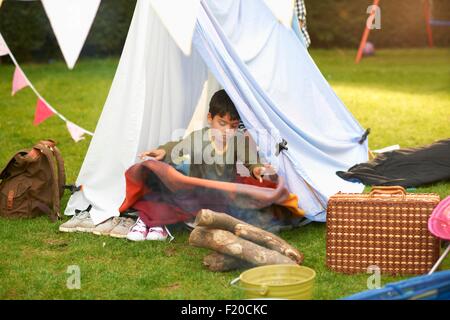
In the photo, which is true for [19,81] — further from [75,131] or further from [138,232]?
[138,232]

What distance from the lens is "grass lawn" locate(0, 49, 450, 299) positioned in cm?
335

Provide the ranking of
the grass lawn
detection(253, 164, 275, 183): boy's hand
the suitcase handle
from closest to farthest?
the grass lawn
the suitcase handle
detection(253, 164, 275, 183): boy's hand

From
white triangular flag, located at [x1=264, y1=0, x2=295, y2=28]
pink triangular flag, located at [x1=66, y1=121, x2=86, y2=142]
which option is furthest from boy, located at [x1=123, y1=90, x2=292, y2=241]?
pink triangular flag, located at [x1=66, y1=121, x2=86, y2=142]

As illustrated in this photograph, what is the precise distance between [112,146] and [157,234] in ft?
2.09

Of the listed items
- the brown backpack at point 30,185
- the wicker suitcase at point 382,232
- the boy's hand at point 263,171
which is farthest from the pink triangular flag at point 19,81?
the wicker suitcase at point 382,232

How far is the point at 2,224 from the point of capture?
4.36 metres

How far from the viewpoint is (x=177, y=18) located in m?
3.49

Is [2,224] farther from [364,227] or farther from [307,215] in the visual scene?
[364,227]

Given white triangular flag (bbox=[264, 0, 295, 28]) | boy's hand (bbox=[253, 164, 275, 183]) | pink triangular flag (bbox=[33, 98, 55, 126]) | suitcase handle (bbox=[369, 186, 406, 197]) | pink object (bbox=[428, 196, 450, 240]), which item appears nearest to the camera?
pink object (bbox=[428, 196, 450, 240])

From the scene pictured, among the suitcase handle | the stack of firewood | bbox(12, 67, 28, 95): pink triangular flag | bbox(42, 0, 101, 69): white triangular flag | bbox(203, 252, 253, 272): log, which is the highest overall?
bbox(42, 0, 101, 69): white triangular flag

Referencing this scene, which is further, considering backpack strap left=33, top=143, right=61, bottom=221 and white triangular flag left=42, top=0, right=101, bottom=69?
backpack strap left=33, top=143, right=61, bottom=221

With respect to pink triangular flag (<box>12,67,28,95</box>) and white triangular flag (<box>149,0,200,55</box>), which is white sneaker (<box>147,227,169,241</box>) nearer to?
white triangular flag (<box>149,0,200,55</box>)

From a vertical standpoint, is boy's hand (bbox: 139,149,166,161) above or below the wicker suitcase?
above

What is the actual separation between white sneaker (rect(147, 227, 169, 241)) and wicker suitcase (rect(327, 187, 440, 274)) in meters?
0.94
